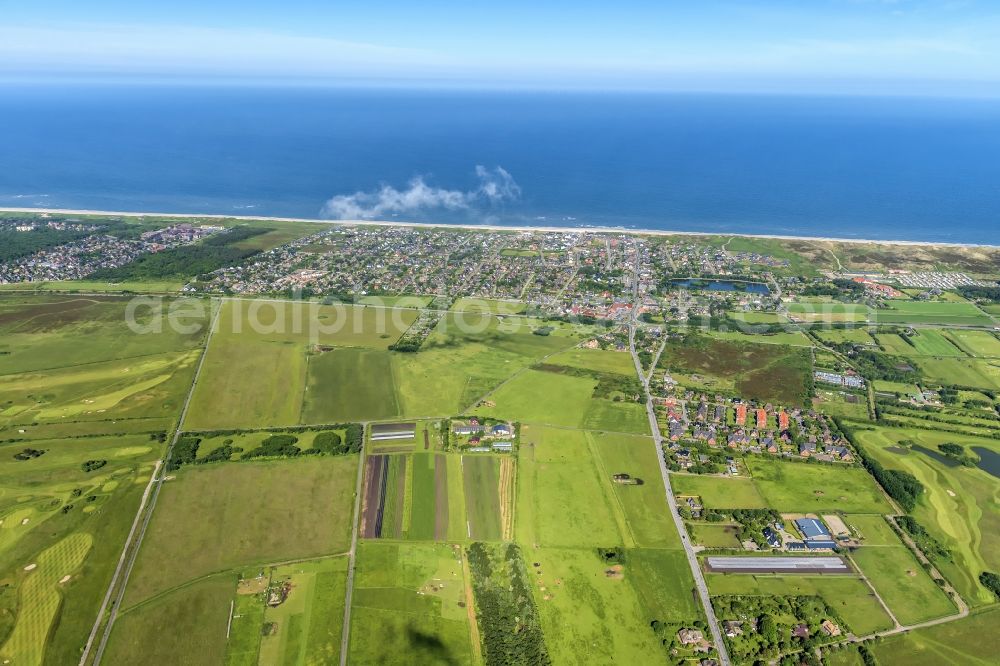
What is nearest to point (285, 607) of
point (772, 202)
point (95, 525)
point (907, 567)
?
point (95, 525)

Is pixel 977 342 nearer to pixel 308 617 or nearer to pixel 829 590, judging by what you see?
pixel 829 590

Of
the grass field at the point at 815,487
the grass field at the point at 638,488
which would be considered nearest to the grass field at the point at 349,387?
the grass field at the point at 638,488

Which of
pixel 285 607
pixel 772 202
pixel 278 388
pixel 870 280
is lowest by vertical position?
pixel 285 607

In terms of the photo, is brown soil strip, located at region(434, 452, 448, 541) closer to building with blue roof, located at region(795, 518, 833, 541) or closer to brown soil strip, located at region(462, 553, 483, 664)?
brown soil strip, located at region(462, 553, 483, 664)

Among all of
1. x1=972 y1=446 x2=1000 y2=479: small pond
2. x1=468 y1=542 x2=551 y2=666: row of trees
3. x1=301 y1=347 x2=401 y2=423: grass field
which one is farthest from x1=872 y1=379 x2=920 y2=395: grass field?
x1=301 y1=347 x2=401 y2=423: grass field

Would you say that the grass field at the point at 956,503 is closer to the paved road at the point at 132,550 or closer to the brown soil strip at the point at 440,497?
the brown soil strip at the point at 440,497

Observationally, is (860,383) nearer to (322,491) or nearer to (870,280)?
(870,280)
